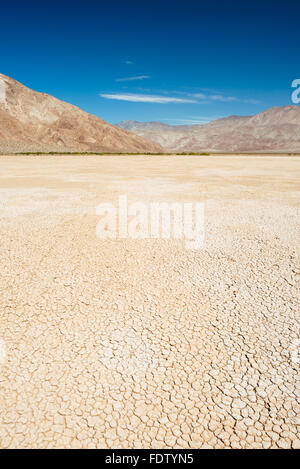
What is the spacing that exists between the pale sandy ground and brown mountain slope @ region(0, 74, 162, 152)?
249 feet

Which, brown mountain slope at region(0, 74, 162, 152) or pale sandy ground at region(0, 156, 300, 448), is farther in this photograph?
brown mountain slope at region(0, 74, 162, 152)

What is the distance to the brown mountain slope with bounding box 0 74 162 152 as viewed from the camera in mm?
81188

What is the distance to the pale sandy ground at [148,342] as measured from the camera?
201cm

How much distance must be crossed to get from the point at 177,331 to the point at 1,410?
1.67m

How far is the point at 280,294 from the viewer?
366 centimetres

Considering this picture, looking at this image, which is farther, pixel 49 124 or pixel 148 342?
pixel 49 124

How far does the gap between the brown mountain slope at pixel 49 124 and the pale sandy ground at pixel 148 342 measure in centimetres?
7592

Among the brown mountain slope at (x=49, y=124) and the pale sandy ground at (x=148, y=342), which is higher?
the brown mountain slope at (x=49, y=124)

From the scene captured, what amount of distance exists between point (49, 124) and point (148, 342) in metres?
103

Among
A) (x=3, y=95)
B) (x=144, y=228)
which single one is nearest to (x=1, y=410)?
(x=144, y=228)

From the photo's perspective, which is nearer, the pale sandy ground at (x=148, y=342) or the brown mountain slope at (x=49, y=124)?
the pale sandy ground at (x=148, y=342)

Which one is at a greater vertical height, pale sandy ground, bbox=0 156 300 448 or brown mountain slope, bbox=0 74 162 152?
brown mountain slope, bbox=0 74 162 152

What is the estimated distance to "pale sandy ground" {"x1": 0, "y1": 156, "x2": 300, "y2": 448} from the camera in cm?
201

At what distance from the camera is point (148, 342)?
281 cm
